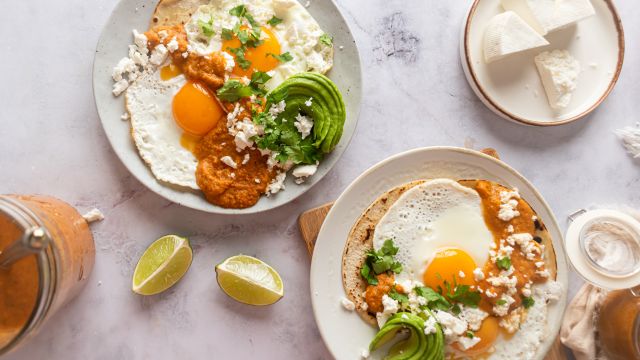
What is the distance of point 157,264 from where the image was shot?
11.6 ft

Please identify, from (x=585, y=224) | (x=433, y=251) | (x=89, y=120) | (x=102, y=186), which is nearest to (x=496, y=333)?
(x=433, y=251)

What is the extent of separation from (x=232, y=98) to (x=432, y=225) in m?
1.41

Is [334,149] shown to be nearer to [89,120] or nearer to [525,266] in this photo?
[525,266]

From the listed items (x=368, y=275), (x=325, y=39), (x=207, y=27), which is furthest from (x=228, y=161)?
(x=368, y=275)

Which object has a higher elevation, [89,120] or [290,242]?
[89,120]

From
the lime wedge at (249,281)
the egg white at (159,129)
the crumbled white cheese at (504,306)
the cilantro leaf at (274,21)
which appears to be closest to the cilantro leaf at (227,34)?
the cilantro leaf at (274,21)

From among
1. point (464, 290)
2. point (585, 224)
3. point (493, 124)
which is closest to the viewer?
point (464, 290)

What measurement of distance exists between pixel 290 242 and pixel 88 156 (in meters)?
1.37

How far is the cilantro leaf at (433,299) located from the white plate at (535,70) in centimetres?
126

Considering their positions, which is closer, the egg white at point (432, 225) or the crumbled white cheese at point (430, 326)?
the crumbled white cheese at point (430, 326)

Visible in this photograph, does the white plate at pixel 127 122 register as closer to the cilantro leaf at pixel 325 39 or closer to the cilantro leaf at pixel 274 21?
the cilantro leaf at pixel 325 39

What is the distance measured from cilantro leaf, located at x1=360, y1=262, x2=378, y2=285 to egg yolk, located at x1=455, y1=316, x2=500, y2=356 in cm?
59

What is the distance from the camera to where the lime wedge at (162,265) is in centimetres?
351

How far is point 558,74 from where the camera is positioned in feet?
12.4
